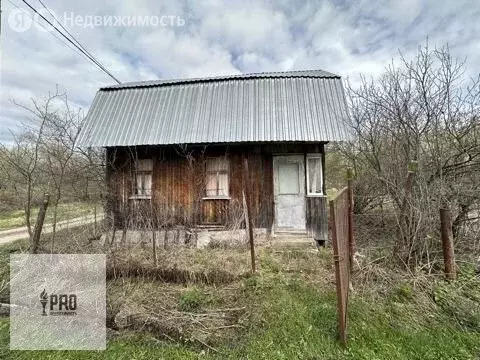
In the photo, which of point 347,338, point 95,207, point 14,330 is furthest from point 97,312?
point 95,207

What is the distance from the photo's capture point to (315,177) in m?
7.82

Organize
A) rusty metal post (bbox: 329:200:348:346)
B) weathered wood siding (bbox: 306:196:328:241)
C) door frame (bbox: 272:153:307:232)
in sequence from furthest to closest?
door frame (bbox: 272:153:307:232)
weathered wood siding (bbox: 306:196:328:241)
rusty metal post (bbox: 329:200:348:346)

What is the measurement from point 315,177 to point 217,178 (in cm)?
301

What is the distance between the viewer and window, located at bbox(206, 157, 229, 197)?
8.19 m

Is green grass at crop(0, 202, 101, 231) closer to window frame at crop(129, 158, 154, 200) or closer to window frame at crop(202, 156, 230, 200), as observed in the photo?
window frame at crop(129, 158, 154, 200)

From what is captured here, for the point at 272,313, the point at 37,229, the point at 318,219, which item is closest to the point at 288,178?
the point at 318,219

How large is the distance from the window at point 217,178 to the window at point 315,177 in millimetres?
2516

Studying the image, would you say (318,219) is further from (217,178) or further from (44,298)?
(44,298)

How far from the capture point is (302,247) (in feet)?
24.0

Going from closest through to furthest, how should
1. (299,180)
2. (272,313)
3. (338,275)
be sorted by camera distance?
(338,275) → (272,313) → (299,180)

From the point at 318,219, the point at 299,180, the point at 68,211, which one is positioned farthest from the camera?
the point at 299,180

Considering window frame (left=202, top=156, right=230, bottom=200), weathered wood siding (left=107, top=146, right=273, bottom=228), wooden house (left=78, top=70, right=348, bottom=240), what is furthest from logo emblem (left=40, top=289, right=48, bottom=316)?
window frame (left=202, top=156, right=230, bottom=200)

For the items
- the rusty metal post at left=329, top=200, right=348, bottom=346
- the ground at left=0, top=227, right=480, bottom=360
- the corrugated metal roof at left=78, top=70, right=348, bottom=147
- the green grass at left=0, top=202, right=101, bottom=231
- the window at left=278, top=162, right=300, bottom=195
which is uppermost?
the corrugated metal roof at left=78, top=70, right=348, bottom=147

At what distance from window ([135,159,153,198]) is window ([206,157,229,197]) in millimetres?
1944
